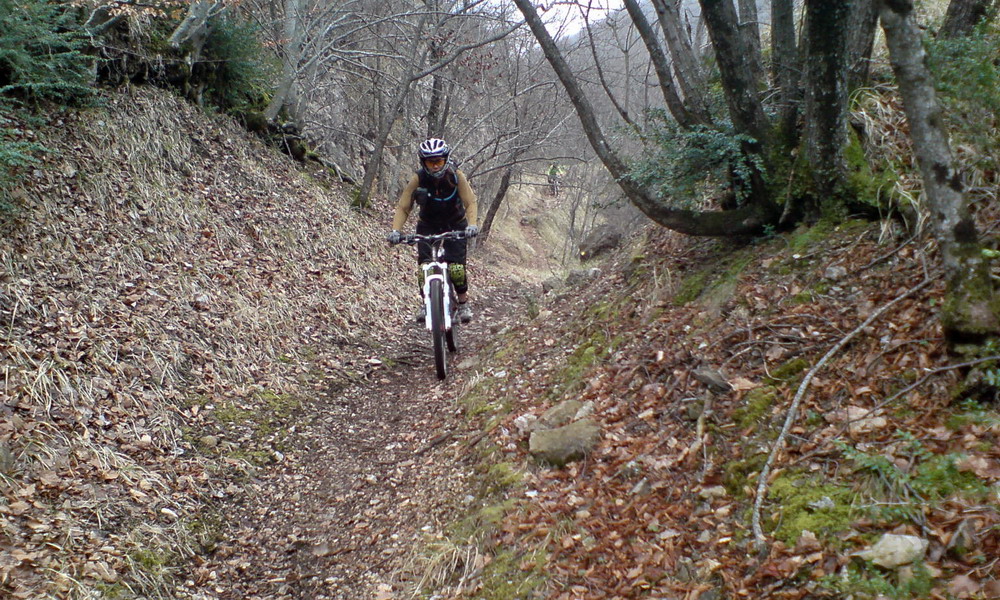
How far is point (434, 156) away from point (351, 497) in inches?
145

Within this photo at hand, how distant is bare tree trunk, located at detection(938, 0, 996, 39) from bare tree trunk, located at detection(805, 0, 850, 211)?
126cm

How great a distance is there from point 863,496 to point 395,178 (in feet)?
45.3

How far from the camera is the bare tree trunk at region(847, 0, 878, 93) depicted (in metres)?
4.44

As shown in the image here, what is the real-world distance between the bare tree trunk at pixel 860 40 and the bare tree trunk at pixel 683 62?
3.82 ft

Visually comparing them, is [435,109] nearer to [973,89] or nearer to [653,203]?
[653,203]

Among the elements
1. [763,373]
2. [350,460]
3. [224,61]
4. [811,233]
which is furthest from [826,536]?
[224,61]

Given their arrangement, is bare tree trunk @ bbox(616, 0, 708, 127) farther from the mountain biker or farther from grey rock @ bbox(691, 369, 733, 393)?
grey rock @ bbox(691, 369, 733, 393)

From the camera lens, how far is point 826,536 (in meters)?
2.46

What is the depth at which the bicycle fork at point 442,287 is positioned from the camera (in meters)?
6.49

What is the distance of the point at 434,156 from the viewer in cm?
650

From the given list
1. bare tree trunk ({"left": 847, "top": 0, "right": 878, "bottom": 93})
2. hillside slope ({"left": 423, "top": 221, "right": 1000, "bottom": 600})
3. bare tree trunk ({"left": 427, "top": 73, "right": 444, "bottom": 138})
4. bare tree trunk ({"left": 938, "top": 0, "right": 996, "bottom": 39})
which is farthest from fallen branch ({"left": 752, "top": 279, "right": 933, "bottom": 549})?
bare tree trunk ({"left": 427, "top": 73, "right": 444, "bottom": 138})

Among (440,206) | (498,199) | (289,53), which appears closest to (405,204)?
(440,206)

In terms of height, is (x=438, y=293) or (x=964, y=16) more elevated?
(x=964, y=16)

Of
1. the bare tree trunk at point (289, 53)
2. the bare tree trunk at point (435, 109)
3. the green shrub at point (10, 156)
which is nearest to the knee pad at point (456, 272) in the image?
the green shrub at point (10, 156)
